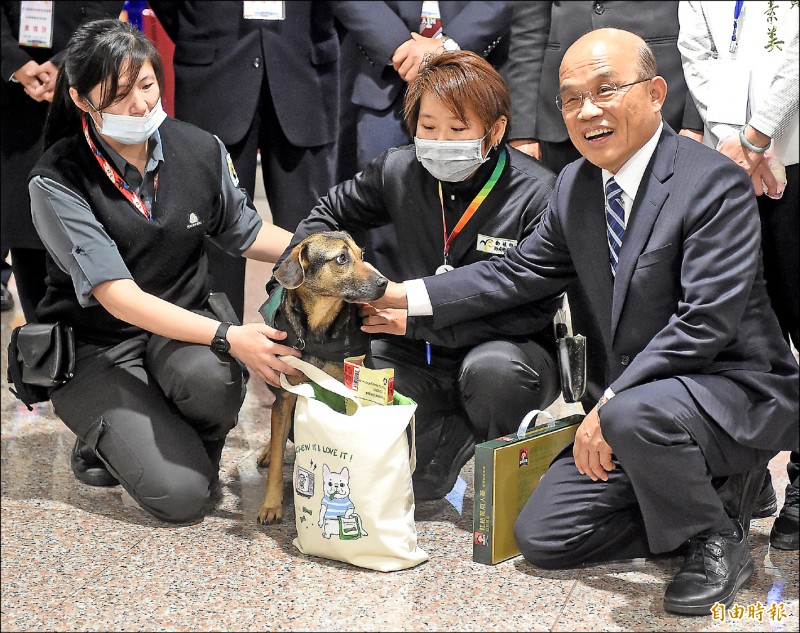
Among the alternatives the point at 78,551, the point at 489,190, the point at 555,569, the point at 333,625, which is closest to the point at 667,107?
the point at 489,190

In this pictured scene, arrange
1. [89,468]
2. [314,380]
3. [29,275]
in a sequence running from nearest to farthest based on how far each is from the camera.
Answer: [314,380] < [89,468] < [29,275]

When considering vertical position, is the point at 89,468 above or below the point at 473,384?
below

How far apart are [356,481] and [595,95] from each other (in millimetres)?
1174

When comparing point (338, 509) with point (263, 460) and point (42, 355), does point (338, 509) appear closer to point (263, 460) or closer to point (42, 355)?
point (263, 460)

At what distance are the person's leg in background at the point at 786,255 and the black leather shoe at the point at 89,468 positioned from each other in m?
2.11

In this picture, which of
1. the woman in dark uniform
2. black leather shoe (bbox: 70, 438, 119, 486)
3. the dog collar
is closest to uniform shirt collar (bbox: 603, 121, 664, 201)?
the dog collar

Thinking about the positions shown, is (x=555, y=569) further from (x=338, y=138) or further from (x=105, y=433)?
(x=338, y=138)

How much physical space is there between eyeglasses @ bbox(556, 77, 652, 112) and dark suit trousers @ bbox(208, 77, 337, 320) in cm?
142

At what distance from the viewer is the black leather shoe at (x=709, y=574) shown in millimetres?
2475

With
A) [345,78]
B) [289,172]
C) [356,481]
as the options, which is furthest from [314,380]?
[345,78]

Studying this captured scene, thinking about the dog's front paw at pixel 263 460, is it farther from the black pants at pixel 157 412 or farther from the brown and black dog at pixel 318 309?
the brown and black dog at pixel 318 309

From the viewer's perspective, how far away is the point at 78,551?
285cm

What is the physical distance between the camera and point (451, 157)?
3.06 meters

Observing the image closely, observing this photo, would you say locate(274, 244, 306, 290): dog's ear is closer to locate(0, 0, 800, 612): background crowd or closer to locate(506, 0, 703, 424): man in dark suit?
locate(0, 0, 800, 612): background crowd
